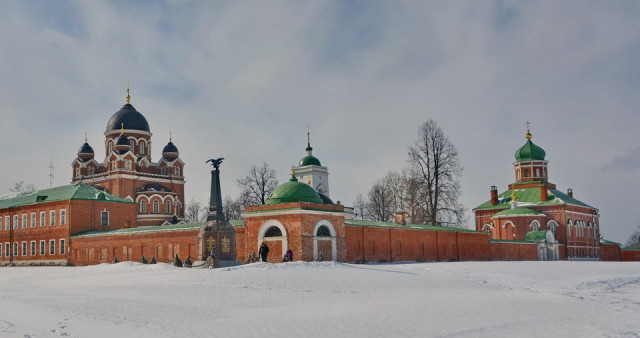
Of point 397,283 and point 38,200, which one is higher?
point 38,200

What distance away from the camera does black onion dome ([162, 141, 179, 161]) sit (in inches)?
2751

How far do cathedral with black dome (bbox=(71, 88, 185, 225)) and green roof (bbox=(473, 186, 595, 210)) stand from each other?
30753 mm

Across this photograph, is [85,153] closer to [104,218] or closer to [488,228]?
[104,218]

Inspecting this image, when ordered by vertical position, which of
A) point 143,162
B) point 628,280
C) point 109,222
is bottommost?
point 628,280

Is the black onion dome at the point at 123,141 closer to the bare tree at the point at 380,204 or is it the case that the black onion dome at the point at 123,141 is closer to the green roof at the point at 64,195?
the green roof at the point at 64,195

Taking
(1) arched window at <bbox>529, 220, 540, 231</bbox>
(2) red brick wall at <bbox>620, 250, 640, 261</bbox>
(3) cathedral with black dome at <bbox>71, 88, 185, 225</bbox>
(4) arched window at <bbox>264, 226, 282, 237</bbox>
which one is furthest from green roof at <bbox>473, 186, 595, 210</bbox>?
(4) arched window at <bbox>264, 226, 282, 237</bbox>

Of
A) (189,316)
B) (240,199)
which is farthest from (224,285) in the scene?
(240,199)

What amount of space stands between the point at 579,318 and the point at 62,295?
1288 centimetres

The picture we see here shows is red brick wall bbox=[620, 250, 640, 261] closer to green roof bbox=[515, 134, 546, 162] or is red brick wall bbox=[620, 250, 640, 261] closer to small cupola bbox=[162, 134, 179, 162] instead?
green roof bbox=[515, 134, 546, 162]

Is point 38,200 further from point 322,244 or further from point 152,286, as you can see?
point 152,286

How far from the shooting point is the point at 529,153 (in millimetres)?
62781

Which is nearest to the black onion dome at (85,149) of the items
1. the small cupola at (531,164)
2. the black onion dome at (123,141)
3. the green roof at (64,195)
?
the black onion dome at (123,141)

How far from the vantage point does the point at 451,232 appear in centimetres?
4444

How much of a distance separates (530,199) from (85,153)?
44.2 metres
